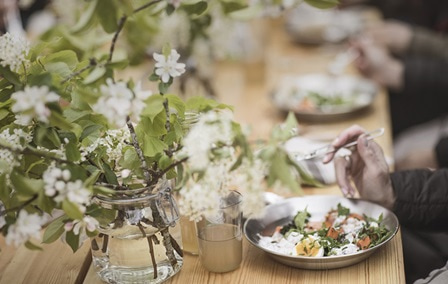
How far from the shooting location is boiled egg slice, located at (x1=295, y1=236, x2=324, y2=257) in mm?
1223

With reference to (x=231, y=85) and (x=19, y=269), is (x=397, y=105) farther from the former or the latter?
(x=19, y=269)

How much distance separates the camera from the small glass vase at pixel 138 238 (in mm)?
1116

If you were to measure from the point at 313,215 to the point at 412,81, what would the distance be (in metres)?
1.30

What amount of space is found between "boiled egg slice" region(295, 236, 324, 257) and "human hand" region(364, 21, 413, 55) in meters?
1.93

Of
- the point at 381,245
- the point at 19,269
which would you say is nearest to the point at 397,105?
the point at 381,245

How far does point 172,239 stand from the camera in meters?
1.20

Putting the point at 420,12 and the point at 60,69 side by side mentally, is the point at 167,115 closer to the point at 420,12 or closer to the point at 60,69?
the point at 60,69

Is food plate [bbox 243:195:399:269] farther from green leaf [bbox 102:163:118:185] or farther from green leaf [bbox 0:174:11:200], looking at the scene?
green leaf [bbox 0:174:11:200]

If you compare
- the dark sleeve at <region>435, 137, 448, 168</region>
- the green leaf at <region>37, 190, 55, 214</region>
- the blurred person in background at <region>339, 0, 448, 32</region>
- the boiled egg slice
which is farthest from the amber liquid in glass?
the blurred person in background at <region>339, 0, 448, 32</region>

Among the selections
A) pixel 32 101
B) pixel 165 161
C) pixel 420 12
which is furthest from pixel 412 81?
pixel 32 101

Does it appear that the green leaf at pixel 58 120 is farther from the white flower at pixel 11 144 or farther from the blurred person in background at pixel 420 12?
the blurred person in background at pixel 420 12

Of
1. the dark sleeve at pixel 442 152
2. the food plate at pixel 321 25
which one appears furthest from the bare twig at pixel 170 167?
the food plate at pixel 321 25

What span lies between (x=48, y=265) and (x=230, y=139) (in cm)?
58

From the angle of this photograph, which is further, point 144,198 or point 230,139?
point 144,198
